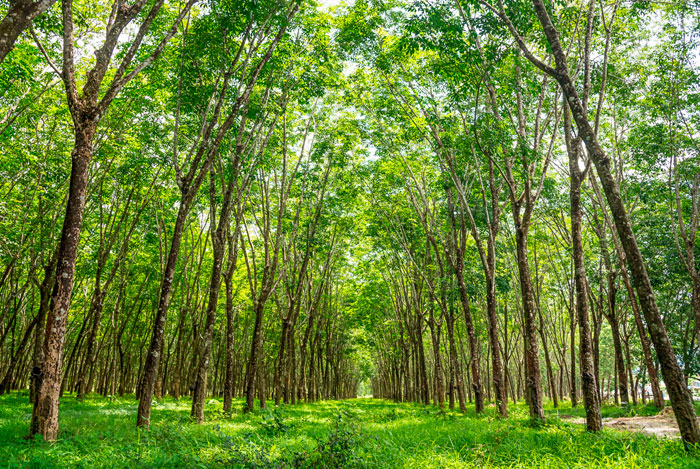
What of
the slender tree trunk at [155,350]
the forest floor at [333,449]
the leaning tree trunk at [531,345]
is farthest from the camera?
the leaning tree trunk at [531,345]

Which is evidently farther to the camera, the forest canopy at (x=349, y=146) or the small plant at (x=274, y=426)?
the small plant at (x=274, y=426)

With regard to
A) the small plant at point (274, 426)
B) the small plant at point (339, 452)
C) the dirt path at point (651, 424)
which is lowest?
the dirt path at point (651, 424)

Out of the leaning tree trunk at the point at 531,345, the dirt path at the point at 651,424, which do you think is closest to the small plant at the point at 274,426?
the leaning tree trunk at the point at 531,345

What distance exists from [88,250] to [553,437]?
2198cm

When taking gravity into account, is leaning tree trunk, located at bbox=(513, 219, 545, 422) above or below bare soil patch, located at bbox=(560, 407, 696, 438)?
above

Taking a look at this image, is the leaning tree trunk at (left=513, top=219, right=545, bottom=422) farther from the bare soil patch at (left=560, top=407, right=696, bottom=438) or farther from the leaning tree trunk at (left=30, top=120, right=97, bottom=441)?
the leaning tree trunk at (left=30, top=120, right=97, bottom=441)

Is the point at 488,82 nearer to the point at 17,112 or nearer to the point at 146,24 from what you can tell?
the point at 146,24

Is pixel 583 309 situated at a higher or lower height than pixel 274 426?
higher

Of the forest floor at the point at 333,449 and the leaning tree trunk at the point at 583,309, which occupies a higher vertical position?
the leaning tree trunk at the point at 583,309

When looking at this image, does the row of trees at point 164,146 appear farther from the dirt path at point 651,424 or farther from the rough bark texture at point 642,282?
the dirt path at point 651,424

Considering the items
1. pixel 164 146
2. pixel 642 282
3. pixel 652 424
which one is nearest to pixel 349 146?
pixel 164 146

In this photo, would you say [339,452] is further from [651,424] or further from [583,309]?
[651,424]

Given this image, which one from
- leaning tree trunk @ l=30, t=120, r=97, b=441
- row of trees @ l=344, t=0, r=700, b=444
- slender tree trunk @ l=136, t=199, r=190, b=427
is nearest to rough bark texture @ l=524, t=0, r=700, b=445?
row of trees @ l=344, t=0, r=700, b=444

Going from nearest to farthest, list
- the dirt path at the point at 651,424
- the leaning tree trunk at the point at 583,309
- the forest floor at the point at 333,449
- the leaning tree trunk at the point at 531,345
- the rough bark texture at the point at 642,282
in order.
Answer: the forest floor at the point at 333,449
the rough bark texture at the point at 642,282
the leaning tree trunk at the point at 583,309
the leaning tree trunk at the point at 531,345
the dirt path at the point at 651,424
